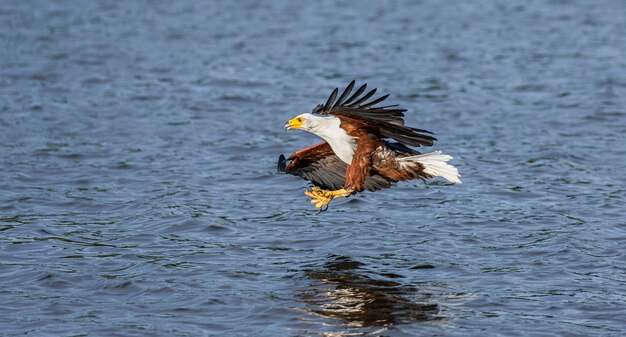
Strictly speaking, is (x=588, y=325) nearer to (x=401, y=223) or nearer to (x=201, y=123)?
(x=401, y=223)

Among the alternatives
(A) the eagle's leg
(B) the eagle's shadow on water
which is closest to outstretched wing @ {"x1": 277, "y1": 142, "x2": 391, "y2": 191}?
(A) the eagle's leg

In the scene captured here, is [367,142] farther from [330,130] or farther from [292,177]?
[292,177]

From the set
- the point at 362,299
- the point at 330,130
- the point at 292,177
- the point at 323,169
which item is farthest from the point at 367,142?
the point at 292,177

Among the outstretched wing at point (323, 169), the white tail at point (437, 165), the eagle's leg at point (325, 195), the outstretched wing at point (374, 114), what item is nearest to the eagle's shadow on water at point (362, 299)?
the eagle's leg at point (325, 195)

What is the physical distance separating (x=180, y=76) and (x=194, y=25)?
342 centimetres

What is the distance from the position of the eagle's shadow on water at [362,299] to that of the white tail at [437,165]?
948mm

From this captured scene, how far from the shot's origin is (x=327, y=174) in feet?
33.4

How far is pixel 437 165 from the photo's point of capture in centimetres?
902

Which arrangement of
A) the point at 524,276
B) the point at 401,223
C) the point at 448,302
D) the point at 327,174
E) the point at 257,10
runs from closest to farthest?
the point at 448,302 → the point at 524,276 → the point at 327,174 → the point at 401,223 → the point at 257,10

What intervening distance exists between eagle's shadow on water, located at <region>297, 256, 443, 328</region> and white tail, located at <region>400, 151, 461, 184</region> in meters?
0.95

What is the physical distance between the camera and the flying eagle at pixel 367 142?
893 cm

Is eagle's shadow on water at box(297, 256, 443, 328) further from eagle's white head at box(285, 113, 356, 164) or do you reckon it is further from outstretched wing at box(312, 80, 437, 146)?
outstretched wing at box(312, 80, 437, 146)

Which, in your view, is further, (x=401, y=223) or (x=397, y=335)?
(x=401, y=223)

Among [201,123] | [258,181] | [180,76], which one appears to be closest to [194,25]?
[180,76]
